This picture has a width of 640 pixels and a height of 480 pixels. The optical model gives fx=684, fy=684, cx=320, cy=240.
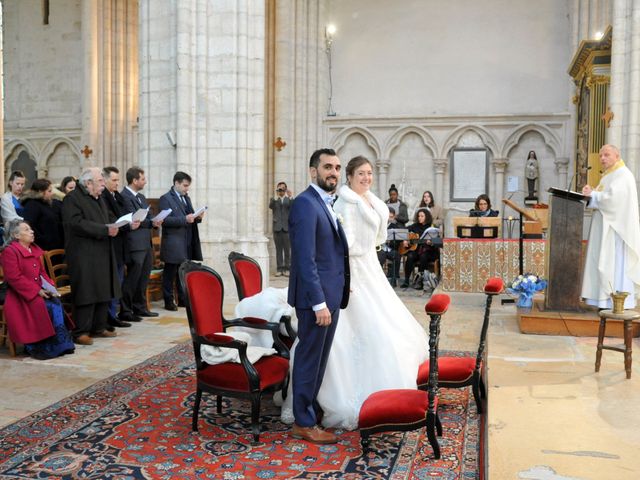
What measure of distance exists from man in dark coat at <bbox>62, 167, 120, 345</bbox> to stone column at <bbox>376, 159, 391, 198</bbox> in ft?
32.8

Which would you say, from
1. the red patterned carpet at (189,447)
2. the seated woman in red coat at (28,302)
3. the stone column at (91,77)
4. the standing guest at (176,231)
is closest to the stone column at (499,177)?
the standing guest at (176,231)

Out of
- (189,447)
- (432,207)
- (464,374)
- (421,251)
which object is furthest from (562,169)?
(189,447)

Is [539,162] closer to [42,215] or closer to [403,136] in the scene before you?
[403,136]

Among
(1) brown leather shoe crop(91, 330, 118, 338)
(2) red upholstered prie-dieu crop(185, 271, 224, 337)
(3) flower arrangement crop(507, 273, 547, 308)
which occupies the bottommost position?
(1) brown leather shoe crop(91, 330, 118, 338)

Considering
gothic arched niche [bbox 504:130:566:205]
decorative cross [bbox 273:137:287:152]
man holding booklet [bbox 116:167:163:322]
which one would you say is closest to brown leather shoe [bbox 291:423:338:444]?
man holding booklet [bbox 116:167:163:322]

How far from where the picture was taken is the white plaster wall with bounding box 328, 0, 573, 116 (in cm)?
1555

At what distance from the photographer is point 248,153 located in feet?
32.5

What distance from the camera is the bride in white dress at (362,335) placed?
4395mm

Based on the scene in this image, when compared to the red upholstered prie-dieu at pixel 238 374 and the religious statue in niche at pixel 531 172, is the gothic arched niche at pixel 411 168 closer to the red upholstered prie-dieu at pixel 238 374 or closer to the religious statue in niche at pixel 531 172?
the religious statue in niche at pixel 531 172

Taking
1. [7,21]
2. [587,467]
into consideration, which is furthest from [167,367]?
[7,21]

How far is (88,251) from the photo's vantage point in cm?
675

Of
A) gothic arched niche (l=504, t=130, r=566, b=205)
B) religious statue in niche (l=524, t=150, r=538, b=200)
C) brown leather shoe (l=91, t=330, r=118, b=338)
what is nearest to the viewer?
brown leather shoe (l=91, t=330, r=118, b=338)

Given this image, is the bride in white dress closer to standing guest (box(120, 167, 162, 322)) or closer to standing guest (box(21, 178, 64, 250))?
standing guest (box(120, 167, 162, 322))

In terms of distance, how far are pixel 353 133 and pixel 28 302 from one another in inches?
448
